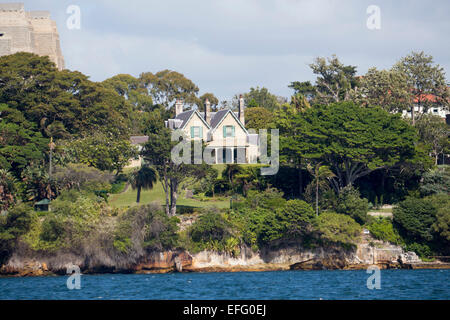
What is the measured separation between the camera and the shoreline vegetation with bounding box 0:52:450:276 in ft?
193

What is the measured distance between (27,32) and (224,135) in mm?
51258

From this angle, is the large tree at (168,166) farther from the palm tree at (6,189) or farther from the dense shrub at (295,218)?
the palm tree at (6,189)

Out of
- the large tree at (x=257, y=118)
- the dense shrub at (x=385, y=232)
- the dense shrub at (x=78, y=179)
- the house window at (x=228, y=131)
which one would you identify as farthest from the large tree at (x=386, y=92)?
the dense shrub at (x=78, y=179)

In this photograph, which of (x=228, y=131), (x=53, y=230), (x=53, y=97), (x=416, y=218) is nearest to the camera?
(x=53, y=230)

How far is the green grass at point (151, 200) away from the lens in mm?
67688

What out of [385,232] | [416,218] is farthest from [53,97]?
[416,218]

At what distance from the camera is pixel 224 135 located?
8769cm

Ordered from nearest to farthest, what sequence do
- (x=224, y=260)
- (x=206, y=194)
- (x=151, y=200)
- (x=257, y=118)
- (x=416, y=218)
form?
1. (x=224, y=260)
2. (x=416, y=218)
3. (x=151, y=200)
4. (x=206, y=194)
5. (x=257, y=118)

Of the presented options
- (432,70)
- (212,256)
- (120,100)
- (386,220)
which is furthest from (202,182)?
(432,70)

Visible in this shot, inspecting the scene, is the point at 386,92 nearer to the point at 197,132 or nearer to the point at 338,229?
the point at 197,132

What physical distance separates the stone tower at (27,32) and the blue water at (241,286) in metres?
72.2

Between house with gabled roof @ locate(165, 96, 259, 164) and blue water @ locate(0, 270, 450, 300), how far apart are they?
3187 centimetres

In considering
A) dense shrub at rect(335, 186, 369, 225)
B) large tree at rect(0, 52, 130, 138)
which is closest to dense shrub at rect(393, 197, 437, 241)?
dense shrub at rect(335, 186, 369, 225)
